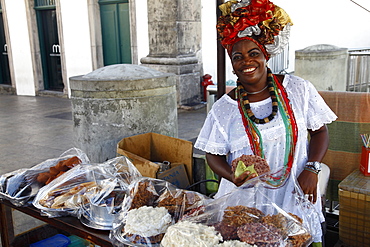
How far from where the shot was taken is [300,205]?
1777mm

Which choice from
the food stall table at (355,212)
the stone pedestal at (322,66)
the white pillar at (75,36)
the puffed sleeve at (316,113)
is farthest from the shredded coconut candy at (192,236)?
the white pillar at (75,36)

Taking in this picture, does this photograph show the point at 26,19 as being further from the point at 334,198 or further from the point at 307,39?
the point at 334,198

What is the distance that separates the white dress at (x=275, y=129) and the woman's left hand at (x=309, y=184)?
0.05 meters

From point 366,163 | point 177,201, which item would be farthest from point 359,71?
point 177,201

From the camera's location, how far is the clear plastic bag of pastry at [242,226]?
57.5 inches

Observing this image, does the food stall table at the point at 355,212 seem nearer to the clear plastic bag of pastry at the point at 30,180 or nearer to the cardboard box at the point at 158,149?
the cardboard box at the point at 158,149

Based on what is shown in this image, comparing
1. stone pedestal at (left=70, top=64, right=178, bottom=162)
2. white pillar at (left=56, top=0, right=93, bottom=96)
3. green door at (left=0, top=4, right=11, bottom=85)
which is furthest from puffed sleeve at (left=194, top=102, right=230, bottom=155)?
green door at (left=0, top=4, right=11, bottom=85)

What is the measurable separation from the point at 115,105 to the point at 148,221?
1.85 meters

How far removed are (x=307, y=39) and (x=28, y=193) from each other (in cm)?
815

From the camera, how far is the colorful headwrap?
1861mm

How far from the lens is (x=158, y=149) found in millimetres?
Answer: 3246

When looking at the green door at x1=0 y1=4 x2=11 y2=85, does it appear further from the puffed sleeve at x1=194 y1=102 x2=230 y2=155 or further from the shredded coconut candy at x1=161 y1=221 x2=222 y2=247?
the shredded coconut candy at x1=161 y1=221 x2=222 y2=247

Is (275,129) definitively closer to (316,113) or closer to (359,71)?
(316,113)

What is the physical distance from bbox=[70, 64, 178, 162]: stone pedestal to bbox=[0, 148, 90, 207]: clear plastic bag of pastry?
2.50ft
